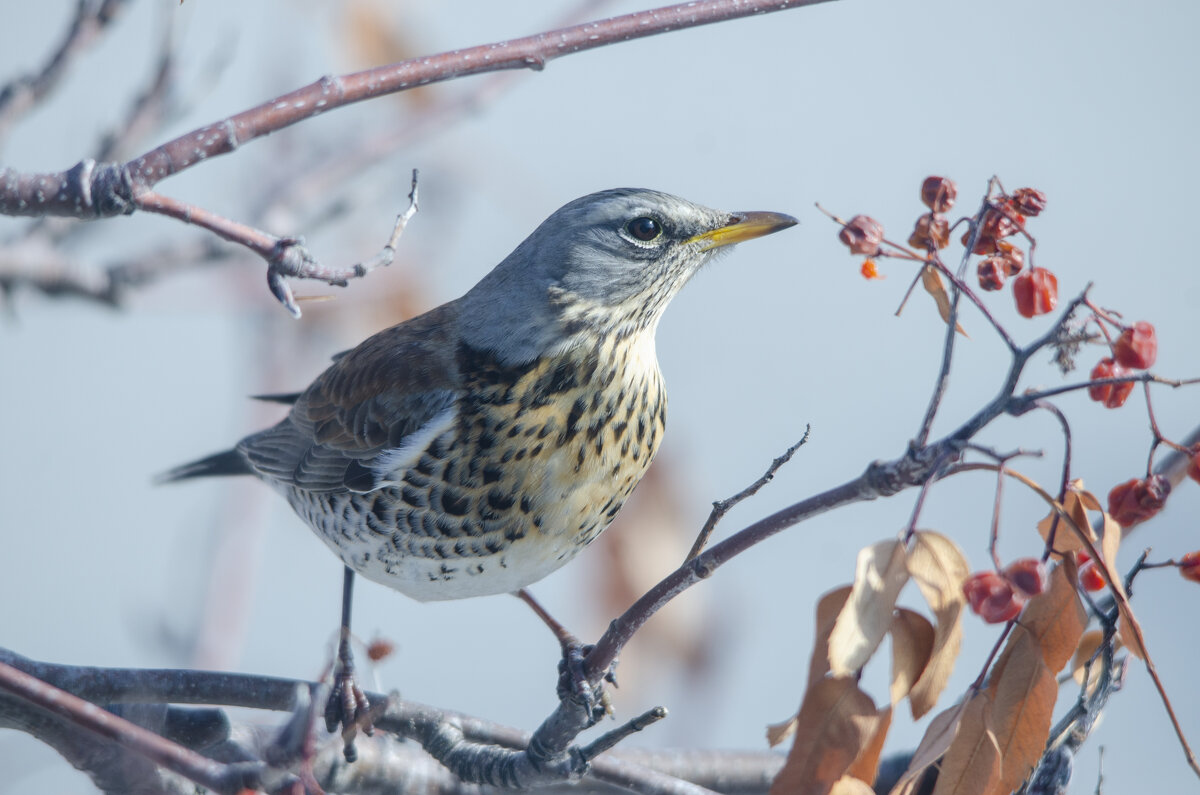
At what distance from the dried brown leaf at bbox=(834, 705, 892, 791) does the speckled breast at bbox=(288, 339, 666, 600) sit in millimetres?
1426

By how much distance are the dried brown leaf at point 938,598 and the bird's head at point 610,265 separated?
5.33ft

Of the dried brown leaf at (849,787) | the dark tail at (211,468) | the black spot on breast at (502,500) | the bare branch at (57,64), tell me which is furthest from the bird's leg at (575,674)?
the bare branch at (57,64)

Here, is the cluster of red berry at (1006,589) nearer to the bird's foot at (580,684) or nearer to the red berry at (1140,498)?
the red berry at (1140,498)

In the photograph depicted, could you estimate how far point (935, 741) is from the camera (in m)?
2.19

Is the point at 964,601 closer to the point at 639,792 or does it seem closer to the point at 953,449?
the point at 953,449

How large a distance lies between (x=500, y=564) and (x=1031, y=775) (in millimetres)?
1794

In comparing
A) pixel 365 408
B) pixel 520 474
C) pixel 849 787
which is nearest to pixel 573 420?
pixel 520 474

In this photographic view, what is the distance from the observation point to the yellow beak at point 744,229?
3.40 metres

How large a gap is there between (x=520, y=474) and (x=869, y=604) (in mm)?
1588

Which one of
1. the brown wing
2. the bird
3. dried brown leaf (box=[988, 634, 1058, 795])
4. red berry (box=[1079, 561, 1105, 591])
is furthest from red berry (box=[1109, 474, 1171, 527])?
the brown wing

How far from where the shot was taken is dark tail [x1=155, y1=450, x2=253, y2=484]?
16.5 ft

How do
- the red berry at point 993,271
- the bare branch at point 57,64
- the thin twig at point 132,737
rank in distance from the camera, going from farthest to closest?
the bare branch at point 57,64 < the red berry at point 993,271 < the thin twig at point 132,737

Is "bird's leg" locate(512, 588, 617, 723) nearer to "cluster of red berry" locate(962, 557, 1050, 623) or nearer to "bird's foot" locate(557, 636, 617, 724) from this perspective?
"bird's foot" locate(557, 636, 617, 724)

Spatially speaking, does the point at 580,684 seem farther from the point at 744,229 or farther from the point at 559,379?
the point at 744,229
